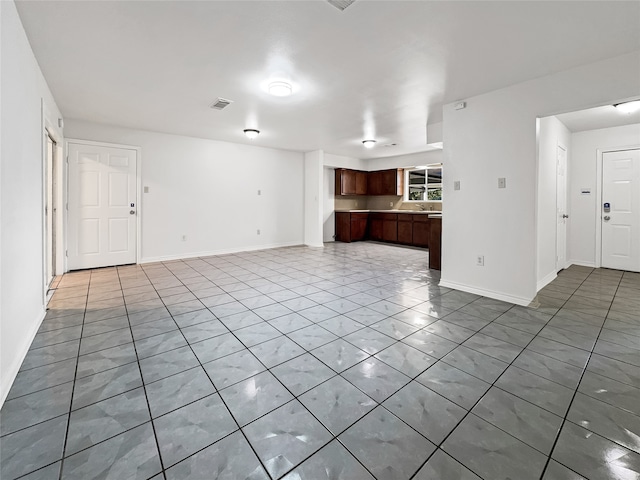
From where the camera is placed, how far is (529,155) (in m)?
3.29

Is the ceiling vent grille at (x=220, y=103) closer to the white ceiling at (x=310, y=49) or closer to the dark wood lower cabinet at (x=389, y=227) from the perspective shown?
the white ceiling at (x=310, y=49)

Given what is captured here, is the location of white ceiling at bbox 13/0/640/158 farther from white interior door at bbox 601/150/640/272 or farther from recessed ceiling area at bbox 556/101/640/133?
white interior door at bbox 601/150/640/272

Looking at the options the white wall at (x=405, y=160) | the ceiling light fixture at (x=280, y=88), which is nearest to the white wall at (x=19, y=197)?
the ceiling light fixture at (x=280, y=88)

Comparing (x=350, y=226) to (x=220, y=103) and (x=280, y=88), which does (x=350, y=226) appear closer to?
(x=220, y=103)

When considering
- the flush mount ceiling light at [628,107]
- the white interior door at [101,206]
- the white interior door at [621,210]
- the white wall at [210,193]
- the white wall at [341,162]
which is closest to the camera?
the flush mount ceiling light at [628,107]

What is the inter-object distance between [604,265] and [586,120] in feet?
8.20

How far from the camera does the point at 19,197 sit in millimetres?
2283

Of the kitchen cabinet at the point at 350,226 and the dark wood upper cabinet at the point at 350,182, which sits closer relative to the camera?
the kitchen cabinet at the point at 350,226

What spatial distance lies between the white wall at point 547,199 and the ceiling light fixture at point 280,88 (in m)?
3.14

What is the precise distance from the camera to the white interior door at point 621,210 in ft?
15.9

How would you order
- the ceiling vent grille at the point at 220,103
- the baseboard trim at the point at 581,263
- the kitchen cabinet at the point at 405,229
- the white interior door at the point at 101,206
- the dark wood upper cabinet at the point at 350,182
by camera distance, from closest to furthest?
1. the ceiling vent grille at the point at 220,103
2. the white interior door at the point at 101,206
3. the baseboard trim at the point at 581,263
4. the kitchen cabinet at the point at 405,229
5. the dark wood upper cabinet at the point at 350,182

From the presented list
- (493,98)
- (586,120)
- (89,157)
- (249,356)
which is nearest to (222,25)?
(249,356)

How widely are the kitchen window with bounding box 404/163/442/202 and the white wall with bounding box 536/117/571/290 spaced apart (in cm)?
373

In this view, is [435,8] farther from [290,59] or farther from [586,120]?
[586,120]
